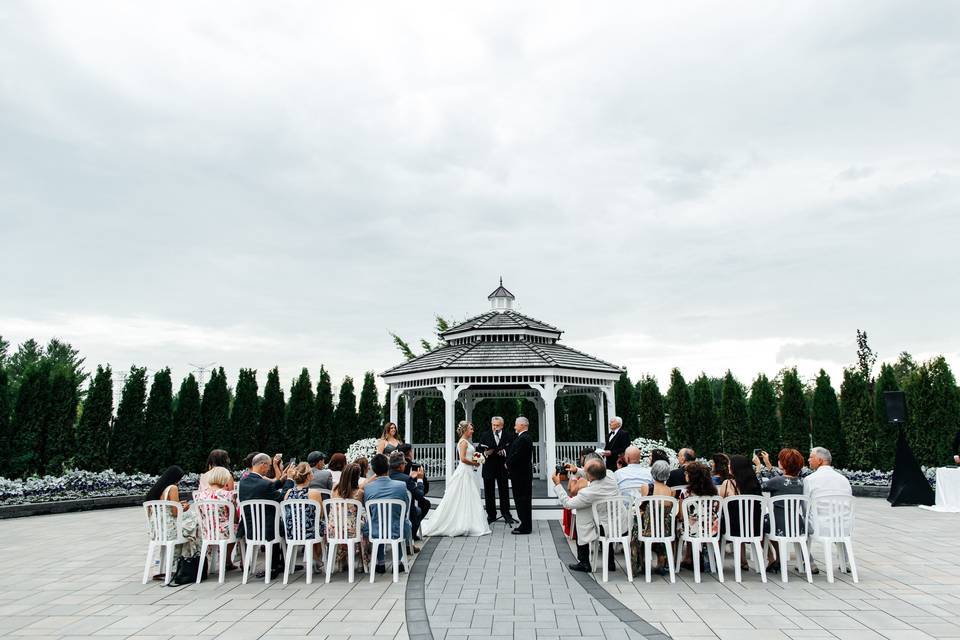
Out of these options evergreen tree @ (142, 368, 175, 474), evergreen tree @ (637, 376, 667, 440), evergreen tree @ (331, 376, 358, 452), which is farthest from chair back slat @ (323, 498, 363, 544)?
evergreen tree @ (637, 376, 667, 440)

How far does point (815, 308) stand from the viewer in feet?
53.5

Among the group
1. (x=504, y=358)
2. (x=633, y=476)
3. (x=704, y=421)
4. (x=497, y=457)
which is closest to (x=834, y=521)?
(x=633, y=476)

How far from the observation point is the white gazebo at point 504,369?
13.5m

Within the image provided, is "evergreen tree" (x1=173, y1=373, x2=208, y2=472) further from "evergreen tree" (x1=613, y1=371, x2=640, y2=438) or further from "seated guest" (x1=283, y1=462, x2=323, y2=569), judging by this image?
"evergreen tree" (x1=613, y1=371, x2=640, y2=438)

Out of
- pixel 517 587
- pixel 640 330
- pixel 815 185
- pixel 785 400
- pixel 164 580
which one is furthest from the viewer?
pixel 640 330

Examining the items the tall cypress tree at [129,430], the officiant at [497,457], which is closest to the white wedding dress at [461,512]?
the officiant at [497,457]

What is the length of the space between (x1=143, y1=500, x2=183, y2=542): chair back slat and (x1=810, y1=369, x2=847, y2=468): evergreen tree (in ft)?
56.3

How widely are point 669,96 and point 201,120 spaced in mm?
9196

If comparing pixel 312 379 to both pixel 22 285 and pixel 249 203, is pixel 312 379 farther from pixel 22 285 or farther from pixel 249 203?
pixel 22 285

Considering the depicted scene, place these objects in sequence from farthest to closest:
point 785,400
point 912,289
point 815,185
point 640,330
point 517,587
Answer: point 640,330, point 785,400, point 912,289, point 815,185, point 517,587

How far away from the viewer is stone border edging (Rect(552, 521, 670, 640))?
445 cm

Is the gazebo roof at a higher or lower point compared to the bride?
higher

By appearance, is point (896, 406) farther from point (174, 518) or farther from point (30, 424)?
point (30, 424)

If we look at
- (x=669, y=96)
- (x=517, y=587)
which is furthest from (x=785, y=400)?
(x=517, y=587)
